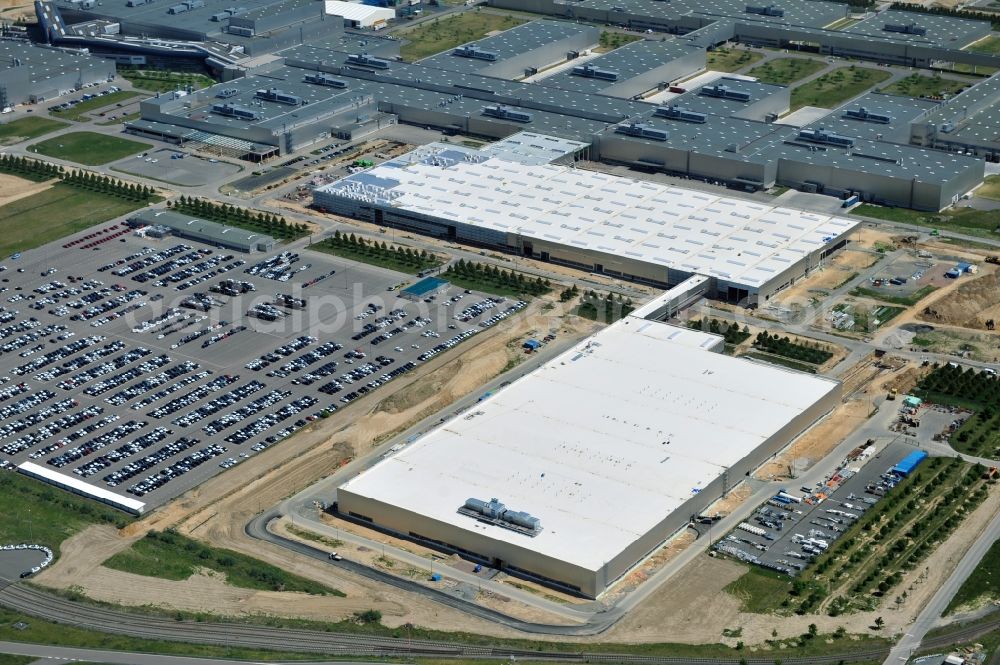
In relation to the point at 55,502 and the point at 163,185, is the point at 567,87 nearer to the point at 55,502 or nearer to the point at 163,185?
the point at 163,185

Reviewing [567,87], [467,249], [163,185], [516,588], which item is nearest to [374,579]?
[516,588]

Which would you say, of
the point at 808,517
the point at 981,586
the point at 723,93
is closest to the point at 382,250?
the point at 723,93

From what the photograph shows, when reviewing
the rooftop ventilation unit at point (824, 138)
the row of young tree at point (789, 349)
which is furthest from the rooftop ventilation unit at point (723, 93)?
the row of young tree at point (789, 349)

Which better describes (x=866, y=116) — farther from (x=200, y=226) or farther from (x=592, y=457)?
(x=592, y=457)

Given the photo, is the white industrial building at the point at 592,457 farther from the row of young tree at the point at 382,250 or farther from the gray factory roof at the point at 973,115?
the gray factory roof at the point at 973,115

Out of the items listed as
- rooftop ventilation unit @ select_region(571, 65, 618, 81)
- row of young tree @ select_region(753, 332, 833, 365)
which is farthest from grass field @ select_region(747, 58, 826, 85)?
row of young tree @ select_region(753, 332, 833, 365)
